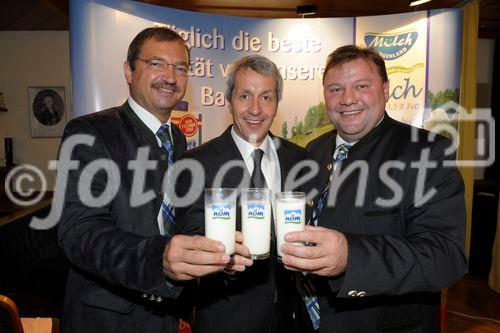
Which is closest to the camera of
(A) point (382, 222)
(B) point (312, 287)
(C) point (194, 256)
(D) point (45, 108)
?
(C) point (194, 256)

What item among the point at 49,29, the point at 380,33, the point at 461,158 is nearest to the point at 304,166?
the point at 380,33

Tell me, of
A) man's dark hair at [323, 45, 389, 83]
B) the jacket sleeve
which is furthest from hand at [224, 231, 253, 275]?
man's dark hair at [323, 45, 389, 83]

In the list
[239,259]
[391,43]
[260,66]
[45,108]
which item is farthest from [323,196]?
[45,108]

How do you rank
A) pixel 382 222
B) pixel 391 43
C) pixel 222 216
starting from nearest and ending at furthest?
pixel 222 216 → pixel 382 222 → pixel 391 43

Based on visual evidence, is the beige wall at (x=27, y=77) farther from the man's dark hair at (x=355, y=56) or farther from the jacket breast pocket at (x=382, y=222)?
the jacket breast pocket at (x=382, y=222)

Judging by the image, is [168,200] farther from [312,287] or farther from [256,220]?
[312,287]

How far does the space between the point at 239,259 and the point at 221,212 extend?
0.59ft

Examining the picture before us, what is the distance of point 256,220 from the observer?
141cm

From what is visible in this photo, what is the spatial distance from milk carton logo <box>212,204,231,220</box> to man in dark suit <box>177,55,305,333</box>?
0.48 meters

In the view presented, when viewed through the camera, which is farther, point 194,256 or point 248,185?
point 248,185

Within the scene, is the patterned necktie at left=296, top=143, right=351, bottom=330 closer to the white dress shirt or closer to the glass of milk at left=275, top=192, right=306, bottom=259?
the white dress shirt

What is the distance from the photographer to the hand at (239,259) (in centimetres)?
137

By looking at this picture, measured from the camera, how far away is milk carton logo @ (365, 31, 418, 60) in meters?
4.00

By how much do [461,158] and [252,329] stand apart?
13.8ft
